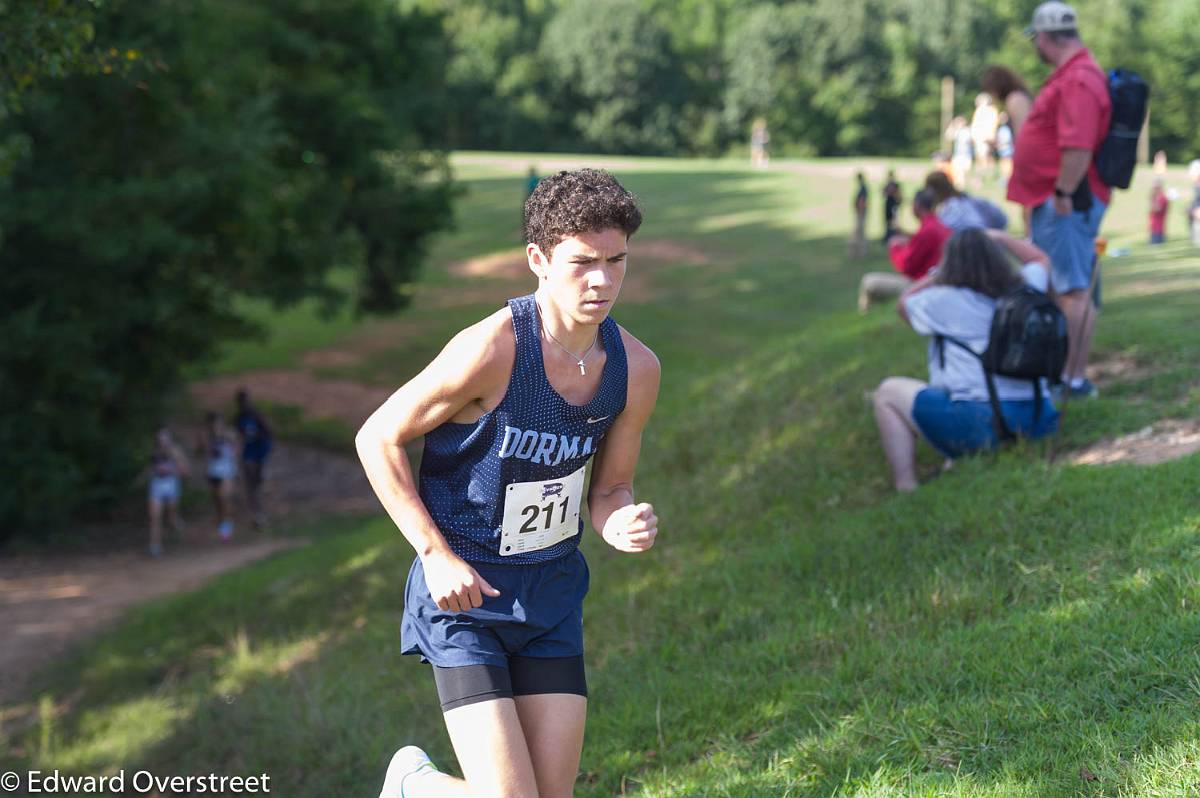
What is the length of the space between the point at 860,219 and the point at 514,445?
2497 cm

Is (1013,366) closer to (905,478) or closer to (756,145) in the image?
(905,478)

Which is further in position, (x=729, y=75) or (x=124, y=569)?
(x=729, y=75)

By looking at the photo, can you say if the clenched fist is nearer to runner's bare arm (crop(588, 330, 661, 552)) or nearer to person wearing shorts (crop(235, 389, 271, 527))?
runner's bare arm (crop(588, 330, 661, 552))

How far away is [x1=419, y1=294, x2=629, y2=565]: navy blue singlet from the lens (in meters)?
3.73

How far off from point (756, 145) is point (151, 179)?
130ft

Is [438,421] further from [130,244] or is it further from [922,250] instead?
[130,244]

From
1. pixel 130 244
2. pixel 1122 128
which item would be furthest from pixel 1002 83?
pixel 130 244

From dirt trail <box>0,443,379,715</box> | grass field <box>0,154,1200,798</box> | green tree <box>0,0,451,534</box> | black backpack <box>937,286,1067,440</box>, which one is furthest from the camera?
green tree <box>0,0,451,534</box>

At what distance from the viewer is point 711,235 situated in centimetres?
3431

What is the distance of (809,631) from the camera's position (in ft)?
19.7

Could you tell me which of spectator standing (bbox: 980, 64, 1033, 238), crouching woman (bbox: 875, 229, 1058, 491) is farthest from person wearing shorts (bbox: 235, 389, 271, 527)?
crouching woman (bbox: 875, 229, 1058, 491)

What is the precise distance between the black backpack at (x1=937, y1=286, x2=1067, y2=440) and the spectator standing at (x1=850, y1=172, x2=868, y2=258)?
21.0 m

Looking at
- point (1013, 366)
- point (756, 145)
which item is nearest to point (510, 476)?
point (1013, 366)

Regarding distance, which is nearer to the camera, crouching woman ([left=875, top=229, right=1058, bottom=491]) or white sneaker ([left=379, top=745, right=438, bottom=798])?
white sneaker ([left=379, top=745, right=438, bottom=798])
